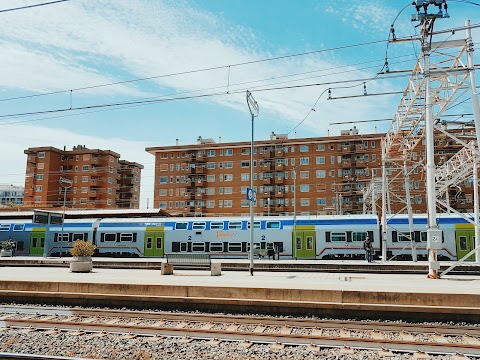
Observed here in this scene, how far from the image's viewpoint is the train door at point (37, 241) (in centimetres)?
3675

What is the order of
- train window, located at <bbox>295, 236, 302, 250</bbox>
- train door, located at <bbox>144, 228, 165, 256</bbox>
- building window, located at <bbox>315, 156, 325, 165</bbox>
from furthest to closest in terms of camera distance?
building window, located at <bbox>315, 156, 325, 165</bbox> → train door, located at <bbox>144, 228, 165, 256</bbox> → train window, located at <bbox>295, 236, 302, 250</bbox>

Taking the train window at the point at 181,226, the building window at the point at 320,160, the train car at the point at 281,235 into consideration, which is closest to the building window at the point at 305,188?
the building window at the point at 320,160

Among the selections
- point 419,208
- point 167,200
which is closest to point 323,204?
point 419,208

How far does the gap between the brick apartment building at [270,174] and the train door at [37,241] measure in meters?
30.4

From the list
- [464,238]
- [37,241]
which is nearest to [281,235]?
[464,238]

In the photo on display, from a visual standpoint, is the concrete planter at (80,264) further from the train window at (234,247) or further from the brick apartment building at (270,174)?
the brick apartment building at (270,174)

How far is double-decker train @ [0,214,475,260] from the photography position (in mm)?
29406

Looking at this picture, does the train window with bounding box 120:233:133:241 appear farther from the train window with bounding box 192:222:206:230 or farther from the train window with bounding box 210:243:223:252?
the train window with bounding box 210:243:223:252

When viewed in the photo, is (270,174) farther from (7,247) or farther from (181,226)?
(7,247)

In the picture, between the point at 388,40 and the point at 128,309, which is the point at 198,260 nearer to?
the point at 128,309

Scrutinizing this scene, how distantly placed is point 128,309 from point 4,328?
10.6 feet

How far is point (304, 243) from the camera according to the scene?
3072cm

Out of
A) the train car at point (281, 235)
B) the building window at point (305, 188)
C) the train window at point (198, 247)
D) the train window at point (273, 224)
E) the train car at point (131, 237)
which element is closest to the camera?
the train car at point (281, 235)

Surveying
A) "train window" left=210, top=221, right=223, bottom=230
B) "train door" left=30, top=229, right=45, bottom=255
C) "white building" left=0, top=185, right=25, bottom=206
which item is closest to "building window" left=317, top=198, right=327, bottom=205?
"train window" left=210, top=221, right=223, bottom=230
